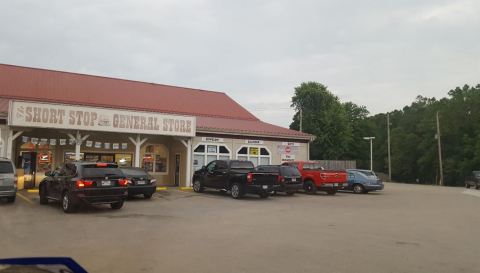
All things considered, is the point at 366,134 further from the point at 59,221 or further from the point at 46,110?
the point at 59,221

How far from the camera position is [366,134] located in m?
76.6

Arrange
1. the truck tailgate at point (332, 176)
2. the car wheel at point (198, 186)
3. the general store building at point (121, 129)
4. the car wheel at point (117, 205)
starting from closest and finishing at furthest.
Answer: the car wheel at point (117, 205)
the general store building at point (121, 129)
the car wheel at point (198, 186)
the truck tailgate at point (332, 176)

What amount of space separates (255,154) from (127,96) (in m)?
10.4

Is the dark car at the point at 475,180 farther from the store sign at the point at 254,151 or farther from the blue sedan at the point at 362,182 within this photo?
the store sign at the point at 254,151

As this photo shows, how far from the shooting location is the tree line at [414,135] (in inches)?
2432

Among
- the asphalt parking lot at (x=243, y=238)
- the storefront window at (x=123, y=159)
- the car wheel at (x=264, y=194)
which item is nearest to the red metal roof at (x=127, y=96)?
the storefront window at (x=123, y=159)

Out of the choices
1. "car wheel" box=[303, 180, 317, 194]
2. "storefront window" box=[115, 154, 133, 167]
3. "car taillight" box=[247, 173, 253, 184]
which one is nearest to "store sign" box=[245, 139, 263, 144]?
"car wheel" box=[303, 180, 317, 194]

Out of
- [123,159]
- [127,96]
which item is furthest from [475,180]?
[127,96]

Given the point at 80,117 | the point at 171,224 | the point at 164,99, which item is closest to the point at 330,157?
the point at 164,99

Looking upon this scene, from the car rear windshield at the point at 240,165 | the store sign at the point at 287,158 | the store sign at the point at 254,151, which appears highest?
the store sign at the point at 254,151

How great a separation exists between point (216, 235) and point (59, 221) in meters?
4.71

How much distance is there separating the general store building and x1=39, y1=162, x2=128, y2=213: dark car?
22.2 ft

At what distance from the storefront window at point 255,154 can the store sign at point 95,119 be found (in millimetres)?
4339

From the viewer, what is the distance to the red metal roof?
2750cm
